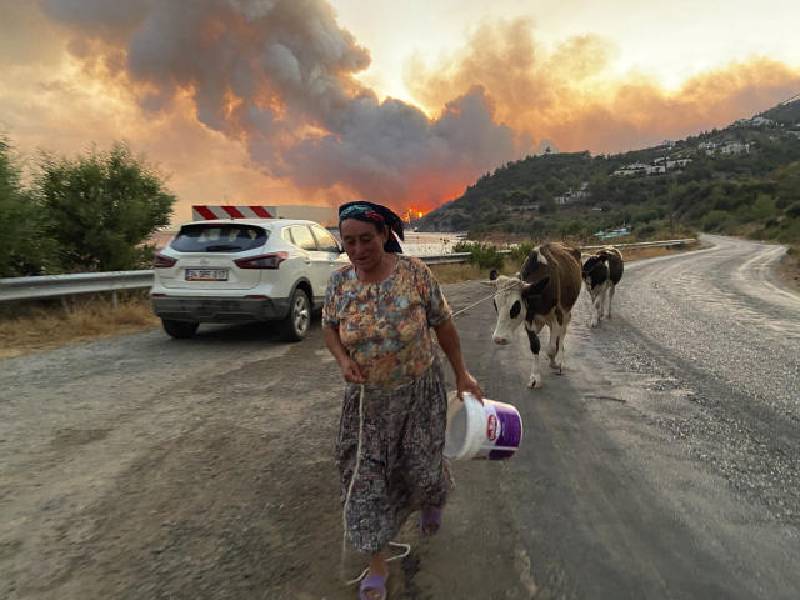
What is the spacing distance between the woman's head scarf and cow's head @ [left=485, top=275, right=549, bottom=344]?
3106 mm

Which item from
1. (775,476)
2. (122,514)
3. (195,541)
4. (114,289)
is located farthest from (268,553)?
(114,289)

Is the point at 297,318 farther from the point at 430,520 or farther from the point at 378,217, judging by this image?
the point at 378,217

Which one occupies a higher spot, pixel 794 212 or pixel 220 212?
pixel 220 212

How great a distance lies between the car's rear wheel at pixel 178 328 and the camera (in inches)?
328

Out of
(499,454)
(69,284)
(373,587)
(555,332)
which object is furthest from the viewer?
(69,284)

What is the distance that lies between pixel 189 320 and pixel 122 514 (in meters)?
4.86

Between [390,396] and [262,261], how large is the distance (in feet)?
18.5

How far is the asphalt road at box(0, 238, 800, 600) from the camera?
2633mm

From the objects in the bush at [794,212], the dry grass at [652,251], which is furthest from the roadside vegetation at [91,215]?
the bush at [794,212]

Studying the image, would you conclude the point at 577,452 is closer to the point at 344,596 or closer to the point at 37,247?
the point at 344,596

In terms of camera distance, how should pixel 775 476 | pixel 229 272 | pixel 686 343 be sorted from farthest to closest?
pixel 686 343 < pixel 229 272 < pixel 775 476

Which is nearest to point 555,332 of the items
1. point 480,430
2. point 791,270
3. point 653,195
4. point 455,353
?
point 480,430

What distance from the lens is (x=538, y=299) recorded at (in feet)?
20.2

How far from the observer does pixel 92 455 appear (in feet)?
13.2
